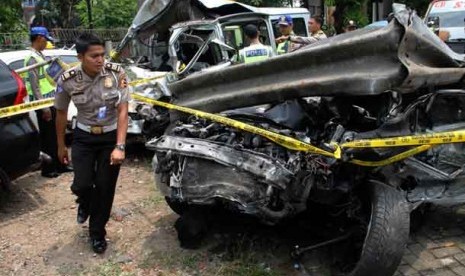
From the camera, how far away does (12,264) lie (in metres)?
4.04

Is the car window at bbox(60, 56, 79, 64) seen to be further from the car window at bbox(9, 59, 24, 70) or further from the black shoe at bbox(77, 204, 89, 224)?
the black shoe at bbox(77, 204, 89, 224)

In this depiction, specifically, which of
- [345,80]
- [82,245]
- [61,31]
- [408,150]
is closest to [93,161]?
[82,245]

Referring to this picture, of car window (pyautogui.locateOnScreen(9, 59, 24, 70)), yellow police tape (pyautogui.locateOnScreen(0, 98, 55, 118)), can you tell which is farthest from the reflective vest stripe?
yellow police tape (pyautogui.locateOnScreen(0, 98, 55, 118))

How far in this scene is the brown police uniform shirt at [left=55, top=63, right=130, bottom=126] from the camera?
4.05 m

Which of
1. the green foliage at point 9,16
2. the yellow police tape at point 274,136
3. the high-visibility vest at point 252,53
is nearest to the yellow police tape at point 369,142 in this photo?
the yellow police tape at point 274,136

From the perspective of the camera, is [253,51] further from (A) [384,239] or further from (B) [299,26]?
(B) [299,26]

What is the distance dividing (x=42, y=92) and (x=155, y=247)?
275cm

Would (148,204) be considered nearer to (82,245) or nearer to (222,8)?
(82,245)

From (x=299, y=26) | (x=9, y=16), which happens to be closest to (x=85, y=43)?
(x=299, y=26)

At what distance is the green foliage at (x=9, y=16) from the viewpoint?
16.2 m

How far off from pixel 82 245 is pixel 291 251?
1.67 metres

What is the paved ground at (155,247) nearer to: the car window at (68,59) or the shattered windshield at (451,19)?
the car window at (68,59)

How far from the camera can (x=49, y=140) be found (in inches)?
246

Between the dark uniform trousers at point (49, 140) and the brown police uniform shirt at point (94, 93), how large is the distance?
2146mm
